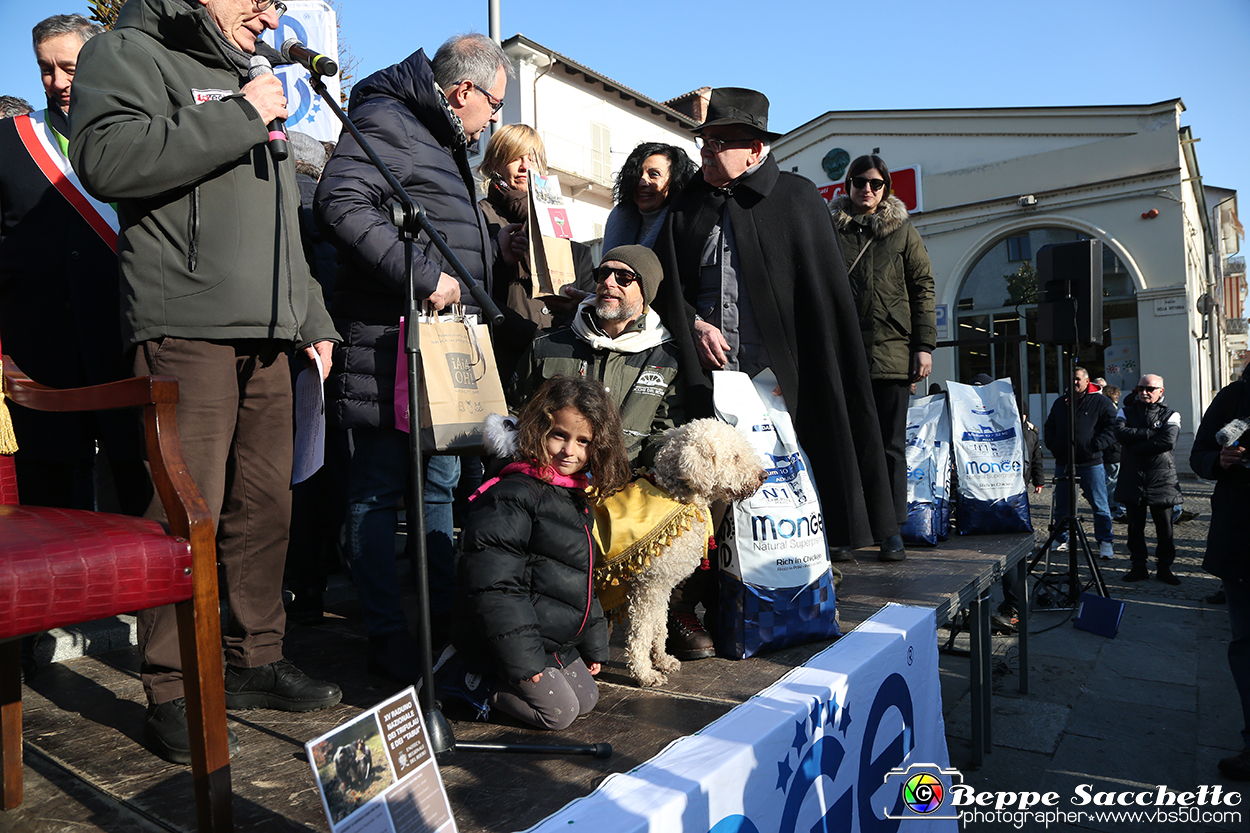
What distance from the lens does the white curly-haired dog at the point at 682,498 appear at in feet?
7.40

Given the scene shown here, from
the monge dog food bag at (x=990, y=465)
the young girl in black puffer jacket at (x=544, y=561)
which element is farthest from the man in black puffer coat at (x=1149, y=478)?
the young girl in black puffer jacket at (x=544, y=561)

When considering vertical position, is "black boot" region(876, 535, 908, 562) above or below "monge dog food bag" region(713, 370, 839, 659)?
below

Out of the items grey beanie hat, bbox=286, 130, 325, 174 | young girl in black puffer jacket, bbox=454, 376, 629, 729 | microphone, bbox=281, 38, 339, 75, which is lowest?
young girl in black puffer jacket, bbox=454, 376, 629, 729

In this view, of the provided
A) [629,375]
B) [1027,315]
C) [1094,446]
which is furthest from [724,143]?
[1027,315]

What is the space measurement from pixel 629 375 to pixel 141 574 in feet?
5.40

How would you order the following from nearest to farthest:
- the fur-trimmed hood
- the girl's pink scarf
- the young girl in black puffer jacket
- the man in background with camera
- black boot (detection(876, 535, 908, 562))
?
1. the young girl in black puffer jacket
2. the girl's pink scarf
3. black boot (detection(876, 535, 908, 562))
4. the fur-trimmed hood
5. the man in background with camera

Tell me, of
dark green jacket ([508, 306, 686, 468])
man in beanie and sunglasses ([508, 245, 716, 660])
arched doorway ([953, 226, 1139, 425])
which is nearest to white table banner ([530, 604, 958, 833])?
man in beanie and sunglasses ([508, 245, 716, 660])

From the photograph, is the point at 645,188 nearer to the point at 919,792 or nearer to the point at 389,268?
the point at 389,268

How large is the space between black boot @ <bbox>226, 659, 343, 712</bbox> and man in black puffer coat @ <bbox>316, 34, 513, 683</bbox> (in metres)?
0.25

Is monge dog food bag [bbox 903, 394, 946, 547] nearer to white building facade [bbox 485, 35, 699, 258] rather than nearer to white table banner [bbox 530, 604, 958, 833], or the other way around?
white table banner [bbox 530, 604, 958, 833]

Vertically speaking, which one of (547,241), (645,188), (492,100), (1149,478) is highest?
(492,100)

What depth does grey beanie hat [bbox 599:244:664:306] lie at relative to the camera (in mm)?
2699

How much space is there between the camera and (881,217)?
13.7 ft

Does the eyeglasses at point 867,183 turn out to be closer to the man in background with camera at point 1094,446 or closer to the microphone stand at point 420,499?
the microphone stand at point 420,499
